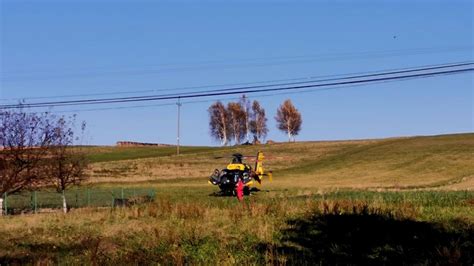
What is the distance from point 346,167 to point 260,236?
2110 inches

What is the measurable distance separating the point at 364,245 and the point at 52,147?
26.7 meters

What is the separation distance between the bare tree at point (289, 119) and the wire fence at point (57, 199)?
125m

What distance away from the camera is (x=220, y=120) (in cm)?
16112

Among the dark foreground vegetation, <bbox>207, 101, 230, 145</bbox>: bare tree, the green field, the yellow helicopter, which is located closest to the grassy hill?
the yellow helicopter

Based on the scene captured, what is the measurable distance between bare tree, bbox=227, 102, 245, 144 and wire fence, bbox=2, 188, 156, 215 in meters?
120

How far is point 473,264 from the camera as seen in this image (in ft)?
37.4

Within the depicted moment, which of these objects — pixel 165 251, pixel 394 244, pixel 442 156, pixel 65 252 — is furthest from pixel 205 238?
pixel 442 156

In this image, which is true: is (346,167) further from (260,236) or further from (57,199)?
(260,236)

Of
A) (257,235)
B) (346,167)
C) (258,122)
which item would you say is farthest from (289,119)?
(257,235)

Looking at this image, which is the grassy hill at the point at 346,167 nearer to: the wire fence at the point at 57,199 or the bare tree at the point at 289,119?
the wire fence at the point at 57,199

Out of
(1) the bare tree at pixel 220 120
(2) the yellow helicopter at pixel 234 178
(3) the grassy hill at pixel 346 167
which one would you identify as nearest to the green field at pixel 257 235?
(2) the yellow helicopter at pixel 234 178

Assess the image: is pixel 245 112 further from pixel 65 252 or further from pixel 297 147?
pixel 65 252

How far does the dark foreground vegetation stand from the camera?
13.7 meters

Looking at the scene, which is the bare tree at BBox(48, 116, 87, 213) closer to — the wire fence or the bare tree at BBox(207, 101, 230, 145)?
the wire fence
